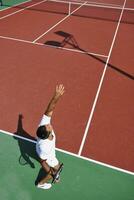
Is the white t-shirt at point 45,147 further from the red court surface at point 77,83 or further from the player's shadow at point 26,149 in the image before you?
the red court surface at point 77,83

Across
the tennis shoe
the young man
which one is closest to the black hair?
the young man

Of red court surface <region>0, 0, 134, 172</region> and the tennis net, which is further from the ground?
the tennis net

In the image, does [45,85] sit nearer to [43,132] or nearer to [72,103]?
[72,103]

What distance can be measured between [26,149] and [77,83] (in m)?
4.16

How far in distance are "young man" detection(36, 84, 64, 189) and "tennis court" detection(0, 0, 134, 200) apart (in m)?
0.48

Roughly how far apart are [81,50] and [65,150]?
7.33m

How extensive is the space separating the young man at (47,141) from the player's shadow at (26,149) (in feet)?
1.65

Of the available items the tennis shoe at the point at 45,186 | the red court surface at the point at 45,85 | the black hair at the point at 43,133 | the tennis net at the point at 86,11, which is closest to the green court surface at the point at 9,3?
the tennis net at the point at 86,11

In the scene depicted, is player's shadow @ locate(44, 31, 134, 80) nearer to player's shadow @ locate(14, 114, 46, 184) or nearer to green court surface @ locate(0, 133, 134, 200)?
player's shadow @ locate(14, 114, 46, 184)

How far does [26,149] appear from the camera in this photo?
7.09 m

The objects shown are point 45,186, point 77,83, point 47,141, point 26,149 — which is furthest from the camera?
point 77,83

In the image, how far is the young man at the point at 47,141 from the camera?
507 centimetres

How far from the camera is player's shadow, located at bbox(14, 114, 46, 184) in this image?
6652 millimetres

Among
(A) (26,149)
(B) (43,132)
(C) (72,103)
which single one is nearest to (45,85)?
(C) (72,103)
